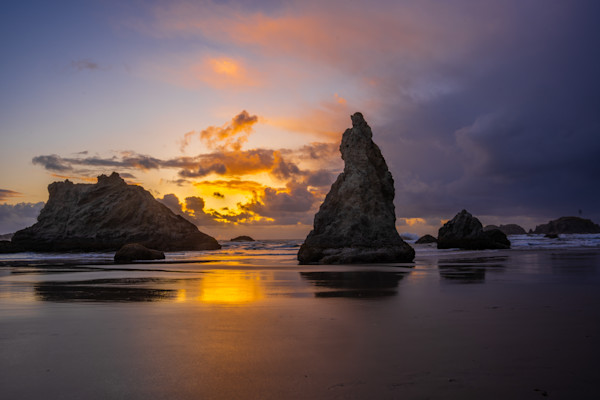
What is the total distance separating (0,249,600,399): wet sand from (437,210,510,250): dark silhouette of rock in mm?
44705

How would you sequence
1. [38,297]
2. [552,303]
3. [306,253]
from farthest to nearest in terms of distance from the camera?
[306,253], [38,297], [552,303]

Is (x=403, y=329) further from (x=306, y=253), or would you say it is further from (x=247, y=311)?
(x=306, y=253)

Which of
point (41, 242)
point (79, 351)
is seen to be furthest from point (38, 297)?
point (41, 242)

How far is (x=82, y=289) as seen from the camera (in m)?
12.3

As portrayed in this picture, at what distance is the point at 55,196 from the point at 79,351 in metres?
82.1

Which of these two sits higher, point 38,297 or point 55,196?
point 55,196

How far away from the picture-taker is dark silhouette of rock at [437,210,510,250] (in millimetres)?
51469

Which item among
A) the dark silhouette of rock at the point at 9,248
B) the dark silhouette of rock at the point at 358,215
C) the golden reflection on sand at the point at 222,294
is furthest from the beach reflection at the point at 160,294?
the dark silhouette of rock at the point at 9,248

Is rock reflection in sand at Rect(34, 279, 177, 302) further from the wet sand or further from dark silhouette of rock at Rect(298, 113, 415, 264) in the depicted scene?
dark silhouette of rock at Rect(298, 113, 415, 264)

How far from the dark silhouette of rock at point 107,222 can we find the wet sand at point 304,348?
205ft

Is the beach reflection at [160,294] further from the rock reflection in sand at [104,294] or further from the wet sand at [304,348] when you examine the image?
the wet sand at [304,348]

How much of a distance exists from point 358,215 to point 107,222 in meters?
53.8

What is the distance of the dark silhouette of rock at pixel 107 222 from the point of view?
222 ft

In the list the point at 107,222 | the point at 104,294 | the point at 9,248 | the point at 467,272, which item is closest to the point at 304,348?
Result: the point at 104,294
